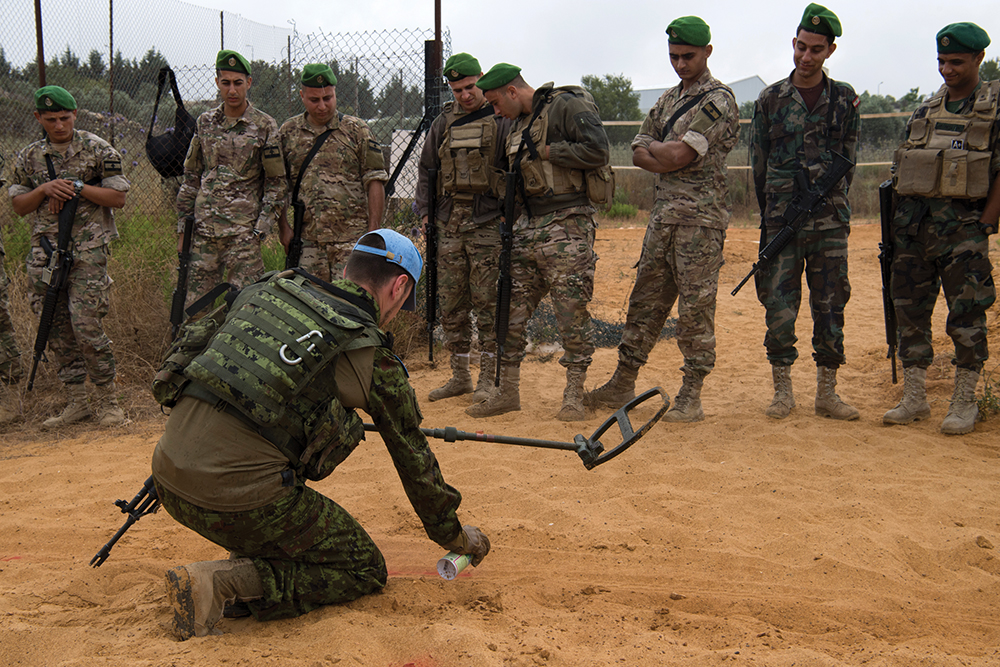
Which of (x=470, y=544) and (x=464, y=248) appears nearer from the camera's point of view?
(x=470, y=544)

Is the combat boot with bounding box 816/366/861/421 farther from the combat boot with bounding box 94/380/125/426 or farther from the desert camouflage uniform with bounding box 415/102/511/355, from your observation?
the combat boot with bounding box 94/380/125/426

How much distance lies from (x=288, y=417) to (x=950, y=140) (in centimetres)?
399

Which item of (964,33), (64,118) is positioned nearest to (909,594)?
(964,33)

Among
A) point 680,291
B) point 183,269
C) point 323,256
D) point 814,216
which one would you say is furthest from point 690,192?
point 183,269

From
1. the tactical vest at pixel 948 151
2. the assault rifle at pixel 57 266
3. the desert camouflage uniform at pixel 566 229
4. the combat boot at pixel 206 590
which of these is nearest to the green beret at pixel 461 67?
the desert camouflage uniform at pixel 566 229

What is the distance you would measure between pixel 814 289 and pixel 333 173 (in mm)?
3257

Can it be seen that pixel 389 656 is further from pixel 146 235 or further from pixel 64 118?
pixel 146 235

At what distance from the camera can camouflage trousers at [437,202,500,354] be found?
5.06 m

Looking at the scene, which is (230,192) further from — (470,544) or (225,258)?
(470,544)

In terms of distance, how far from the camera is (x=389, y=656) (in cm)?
230

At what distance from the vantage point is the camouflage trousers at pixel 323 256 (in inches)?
208

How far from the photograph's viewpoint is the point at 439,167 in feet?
17.2

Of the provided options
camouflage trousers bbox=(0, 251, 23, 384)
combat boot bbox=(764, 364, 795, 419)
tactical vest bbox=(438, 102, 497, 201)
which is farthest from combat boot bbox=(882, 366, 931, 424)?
camouflage trousers bbox=(0, 251, 23, 384)

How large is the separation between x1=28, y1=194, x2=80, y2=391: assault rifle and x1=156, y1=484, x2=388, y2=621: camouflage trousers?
9.08ft
